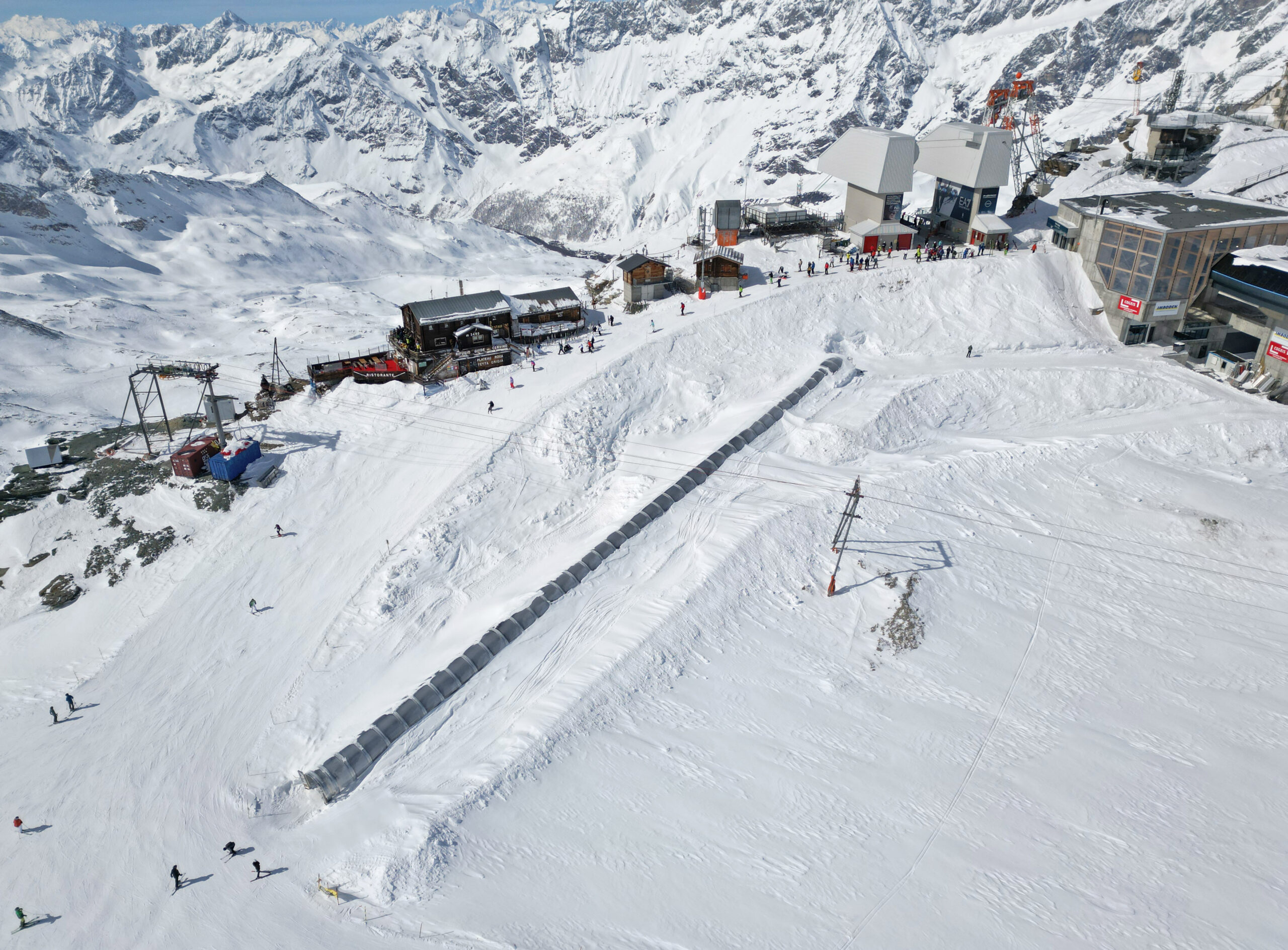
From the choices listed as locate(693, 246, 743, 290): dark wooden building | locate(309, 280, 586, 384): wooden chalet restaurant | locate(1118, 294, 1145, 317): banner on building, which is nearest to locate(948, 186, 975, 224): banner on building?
locate(1118, 294, 1145, 317): banner on building

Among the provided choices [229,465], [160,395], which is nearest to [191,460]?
[229,465]

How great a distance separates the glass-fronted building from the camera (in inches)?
2088

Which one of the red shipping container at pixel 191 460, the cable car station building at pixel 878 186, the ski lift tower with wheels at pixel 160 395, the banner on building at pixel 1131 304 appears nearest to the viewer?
the red shipping container at pixel 191 460

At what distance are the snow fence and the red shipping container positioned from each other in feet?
75.8

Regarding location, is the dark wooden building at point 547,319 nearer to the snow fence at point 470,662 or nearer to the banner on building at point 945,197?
the snow fence at point 470,662

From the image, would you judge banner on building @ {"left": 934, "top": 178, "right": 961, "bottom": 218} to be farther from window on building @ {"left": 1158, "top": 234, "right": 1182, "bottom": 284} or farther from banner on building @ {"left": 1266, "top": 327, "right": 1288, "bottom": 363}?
banner on building @ {"left": 1266, "top": 327, "right": 1288, "bottom": 363}

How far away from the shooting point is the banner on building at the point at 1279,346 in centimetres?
4850

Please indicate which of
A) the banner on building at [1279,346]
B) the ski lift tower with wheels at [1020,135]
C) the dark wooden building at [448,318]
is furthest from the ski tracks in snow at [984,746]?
the ski lift tower with wheels at [1020,135]

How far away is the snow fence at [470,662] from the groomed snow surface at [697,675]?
0.55 metres

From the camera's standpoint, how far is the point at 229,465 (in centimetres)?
4144

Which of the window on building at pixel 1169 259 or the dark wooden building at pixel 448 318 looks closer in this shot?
the window on building at pixel 1169 259

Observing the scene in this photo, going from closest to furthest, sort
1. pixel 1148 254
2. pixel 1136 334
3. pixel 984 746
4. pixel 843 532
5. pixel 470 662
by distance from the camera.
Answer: pixel 984 746 < pixel 470 662 < pixel 843 532 < pixel 1148 254 < pixel 1136 334

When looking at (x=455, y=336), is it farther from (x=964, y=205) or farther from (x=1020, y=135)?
(x=1020, y=135)

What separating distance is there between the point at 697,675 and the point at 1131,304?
47308mm
